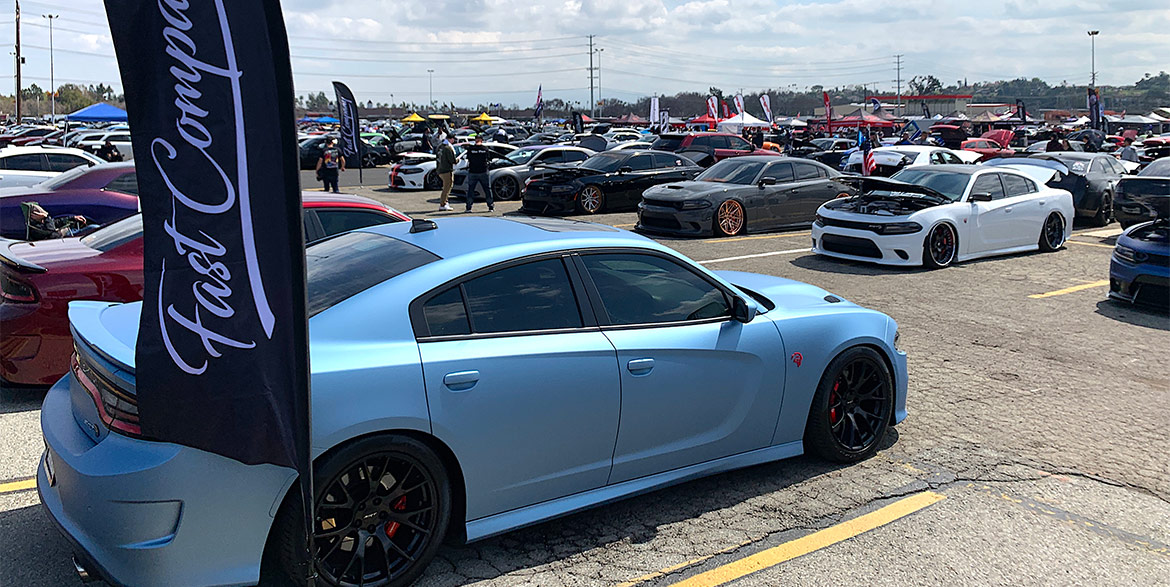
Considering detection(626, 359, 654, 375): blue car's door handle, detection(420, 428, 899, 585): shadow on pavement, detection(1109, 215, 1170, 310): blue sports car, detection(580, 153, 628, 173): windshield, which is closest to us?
detection(420, 428, 899, 585): shadow on pavement

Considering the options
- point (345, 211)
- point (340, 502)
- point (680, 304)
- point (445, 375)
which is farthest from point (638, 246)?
point (345, 211)

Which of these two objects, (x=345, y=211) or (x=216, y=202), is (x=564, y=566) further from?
(x=345, y=211)

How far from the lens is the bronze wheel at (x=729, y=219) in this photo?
1491 cm

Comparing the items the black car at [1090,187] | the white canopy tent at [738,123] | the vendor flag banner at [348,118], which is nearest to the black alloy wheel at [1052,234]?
the black car at [1090,187]

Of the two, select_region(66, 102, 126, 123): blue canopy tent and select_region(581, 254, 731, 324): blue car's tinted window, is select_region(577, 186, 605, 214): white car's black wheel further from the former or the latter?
select_region(66, 102, 126, 123): blue canopy tent

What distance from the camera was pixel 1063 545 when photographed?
4.20m

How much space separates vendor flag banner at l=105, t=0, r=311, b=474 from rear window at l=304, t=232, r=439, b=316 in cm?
81

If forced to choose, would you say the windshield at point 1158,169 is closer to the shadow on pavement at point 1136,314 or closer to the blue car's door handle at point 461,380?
the shadow on pavement at point 1136,314

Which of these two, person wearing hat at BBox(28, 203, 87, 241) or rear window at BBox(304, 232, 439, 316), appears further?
person wearing hat at BBox(28, 203, 87, 241)

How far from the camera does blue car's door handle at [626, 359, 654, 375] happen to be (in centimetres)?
412

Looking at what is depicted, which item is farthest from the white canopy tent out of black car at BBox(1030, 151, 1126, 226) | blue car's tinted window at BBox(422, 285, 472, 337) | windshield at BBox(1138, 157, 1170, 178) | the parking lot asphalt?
blue car's tinted window at BBox(422, 285, 472, 337)

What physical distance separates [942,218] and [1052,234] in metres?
2.90

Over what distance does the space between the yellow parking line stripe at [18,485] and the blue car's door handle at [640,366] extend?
314cm

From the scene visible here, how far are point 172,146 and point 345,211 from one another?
504cm
